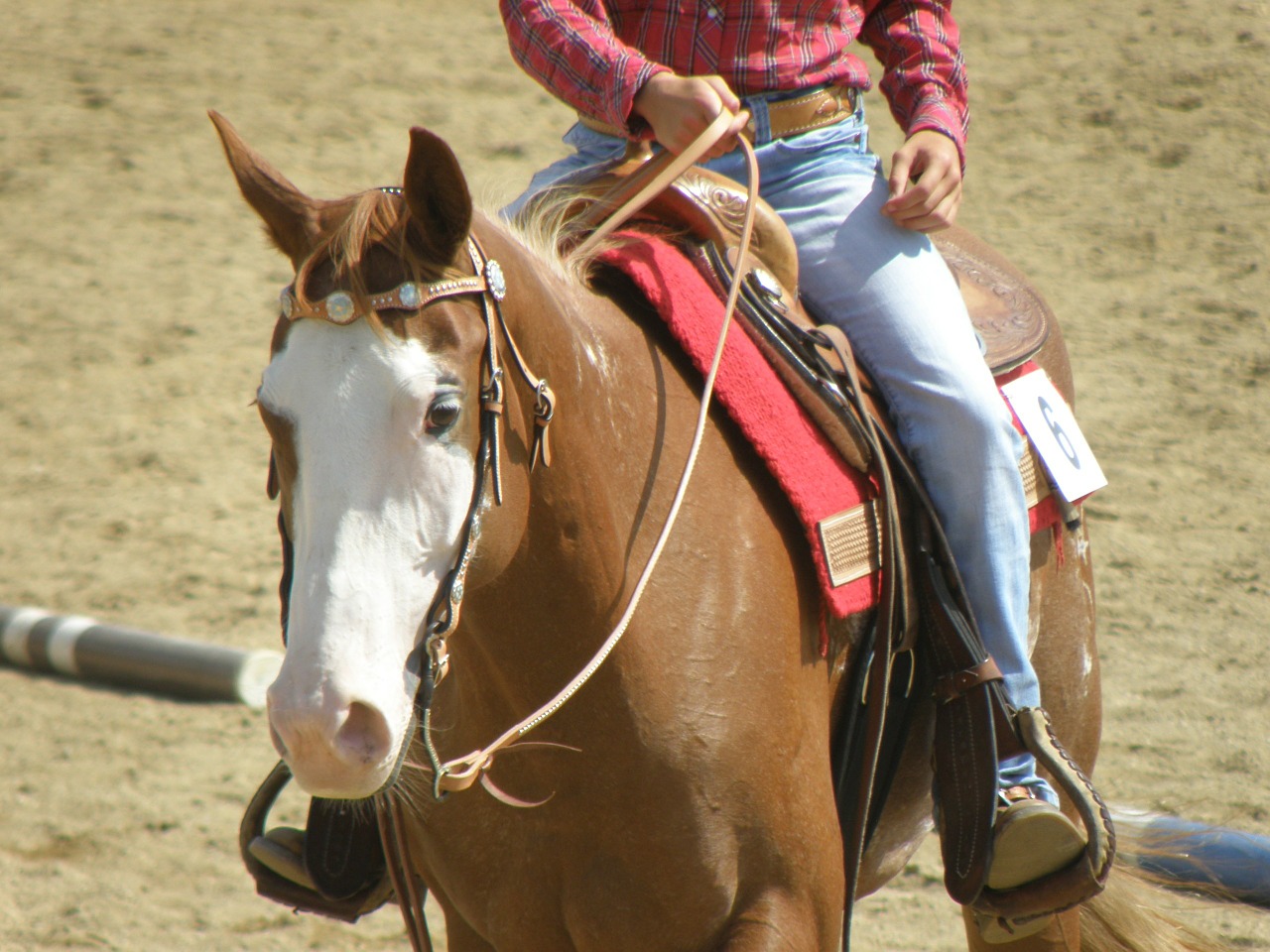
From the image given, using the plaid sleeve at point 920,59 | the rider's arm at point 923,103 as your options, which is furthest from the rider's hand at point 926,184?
the plaid sleeve at point 920,59

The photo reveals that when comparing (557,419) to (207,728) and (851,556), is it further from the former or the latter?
(207,728)

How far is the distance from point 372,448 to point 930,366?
1.12 m

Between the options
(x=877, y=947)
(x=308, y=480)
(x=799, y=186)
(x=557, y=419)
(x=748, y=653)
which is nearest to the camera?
(x=308, y=480)

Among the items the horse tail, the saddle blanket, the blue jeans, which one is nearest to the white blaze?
the saddle blanket

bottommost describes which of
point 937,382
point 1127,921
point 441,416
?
point 1127,921

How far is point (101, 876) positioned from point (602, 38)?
287 cm

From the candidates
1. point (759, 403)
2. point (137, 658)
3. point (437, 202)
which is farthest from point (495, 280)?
point (137, 658)

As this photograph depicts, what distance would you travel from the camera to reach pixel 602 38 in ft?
7.50

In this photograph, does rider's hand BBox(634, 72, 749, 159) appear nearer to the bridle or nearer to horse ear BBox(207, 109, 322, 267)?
the bridle

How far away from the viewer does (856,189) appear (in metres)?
2.50

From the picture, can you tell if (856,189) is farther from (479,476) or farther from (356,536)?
(356,536)

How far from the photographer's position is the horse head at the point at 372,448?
1530 mm

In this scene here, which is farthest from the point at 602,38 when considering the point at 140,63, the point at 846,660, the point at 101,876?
the point at 140,63

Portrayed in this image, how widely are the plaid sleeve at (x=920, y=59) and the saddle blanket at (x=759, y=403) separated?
2.43ft
